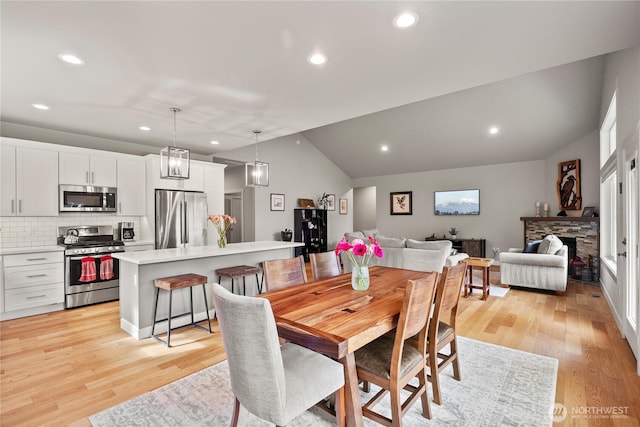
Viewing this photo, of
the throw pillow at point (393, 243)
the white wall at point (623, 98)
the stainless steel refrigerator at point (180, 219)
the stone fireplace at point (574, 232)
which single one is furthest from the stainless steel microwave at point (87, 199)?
the stone fireplace at point (574, 232)

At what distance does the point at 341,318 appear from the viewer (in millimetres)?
1734

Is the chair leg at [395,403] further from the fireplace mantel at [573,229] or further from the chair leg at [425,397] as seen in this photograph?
the fireplace mantel at [573,229]

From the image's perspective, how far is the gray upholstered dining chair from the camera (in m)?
1.34

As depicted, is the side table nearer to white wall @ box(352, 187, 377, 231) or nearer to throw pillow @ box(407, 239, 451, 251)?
throw pillow @ box(407, 239, 451, 251)

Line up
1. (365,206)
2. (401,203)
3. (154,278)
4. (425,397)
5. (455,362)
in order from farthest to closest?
(365,206)
(401,203)
(154,278)
(455,362)
(425,397)

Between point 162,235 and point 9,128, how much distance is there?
7.91ft

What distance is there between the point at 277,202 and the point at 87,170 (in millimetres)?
4166

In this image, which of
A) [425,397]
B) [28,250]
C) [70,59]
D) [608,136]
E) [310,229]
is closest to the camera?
[425,397]

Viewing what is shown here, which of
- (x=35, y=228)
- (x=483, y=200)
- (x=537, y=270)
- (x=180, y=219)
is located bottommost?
(x=537, y=270)

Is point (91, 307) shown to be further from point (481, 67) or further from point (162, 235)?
point (481, 67)

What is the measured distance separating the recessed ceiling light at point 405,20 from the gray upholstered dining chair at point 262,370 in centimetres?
193

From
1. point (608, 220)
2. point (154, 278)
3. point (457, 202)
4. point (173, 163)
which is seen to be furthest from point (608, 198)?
point (154, 278)

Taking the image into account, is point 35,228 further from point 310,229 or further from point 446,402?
point 310,229

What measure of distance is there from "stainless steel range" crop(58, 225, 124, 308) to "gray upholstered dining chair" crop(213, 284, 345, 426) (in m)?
3.93
